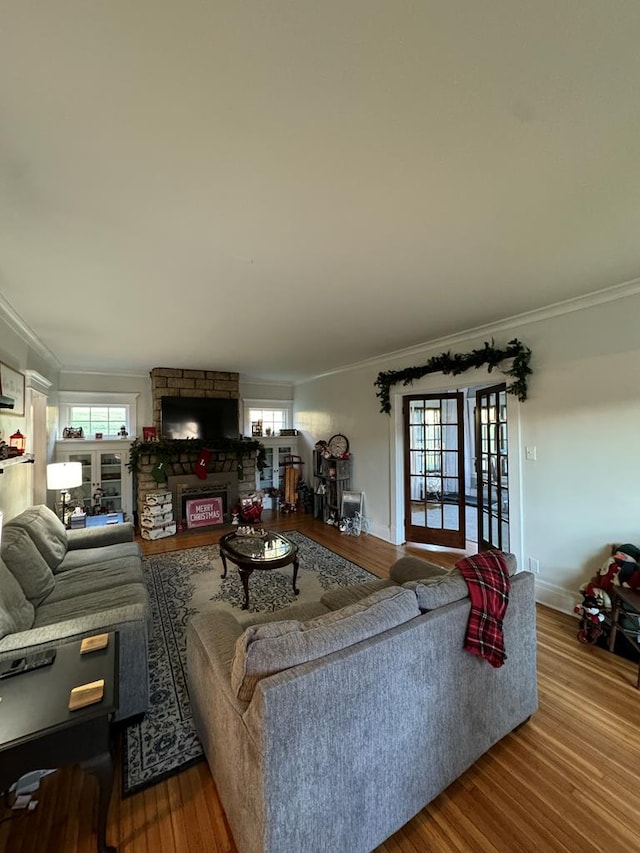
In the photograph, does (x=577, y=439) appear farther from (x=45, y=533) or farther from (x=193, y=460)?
(x=193, y=460)

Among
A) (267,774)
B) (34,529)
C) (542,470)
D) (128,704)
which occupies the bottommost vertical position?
(128,704)

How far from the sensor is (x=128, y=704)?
1779mm

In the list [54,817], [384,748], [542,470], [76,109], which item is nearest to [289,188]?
[76,109]

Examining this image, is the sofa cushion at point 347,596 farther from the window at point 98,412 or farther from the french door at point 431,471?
the window at point 98,412

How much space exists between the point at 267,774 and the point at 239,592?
2.46m

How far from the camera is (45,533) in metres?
2.87

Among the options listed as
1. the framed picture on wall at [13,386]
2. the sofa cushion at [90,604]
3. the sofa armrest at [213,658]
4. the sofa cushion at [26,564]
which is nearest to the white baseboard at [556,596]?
the sofa armrest at [213,658]

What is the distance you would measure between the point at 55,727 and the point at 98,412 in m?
5.59

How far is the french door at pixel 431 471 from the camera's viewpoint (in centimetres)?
450

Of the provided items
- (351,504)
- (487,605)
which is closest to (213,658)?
(487,605)

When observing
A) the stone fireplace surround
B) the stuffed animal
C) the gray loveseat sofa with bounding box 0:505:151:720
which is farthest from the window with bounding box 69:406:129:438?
the stuffed animal

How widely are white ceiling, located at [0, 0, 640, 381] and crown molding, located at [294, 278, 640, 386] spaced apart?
8.5 inches

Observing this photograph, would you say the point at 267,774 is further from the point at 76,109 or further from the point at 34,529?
the point at 34,529

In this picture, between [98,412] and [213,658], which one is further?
[98,412]
